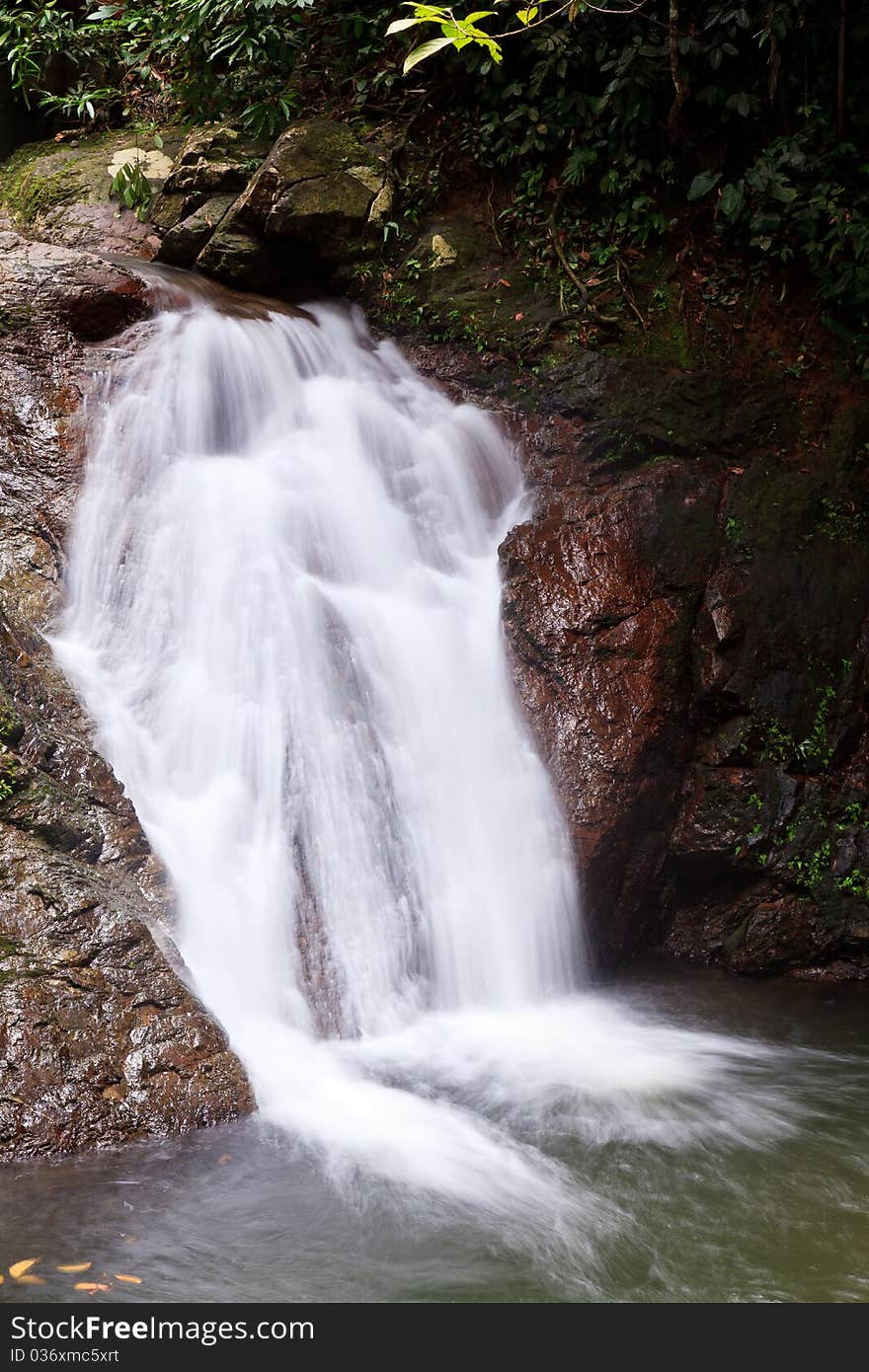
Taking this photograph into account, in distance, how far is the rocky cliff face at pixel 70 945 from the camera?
13.0 ft

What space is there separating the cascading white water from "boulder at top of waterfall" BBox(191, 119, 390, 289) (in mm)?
890

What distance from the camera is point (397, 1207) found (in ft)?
12.1

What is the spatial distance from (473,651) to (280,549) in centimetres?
129

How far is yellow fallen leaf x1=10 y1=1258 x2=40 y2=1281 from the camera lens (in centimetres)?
310

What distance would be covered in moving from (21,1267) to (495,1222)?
149cm

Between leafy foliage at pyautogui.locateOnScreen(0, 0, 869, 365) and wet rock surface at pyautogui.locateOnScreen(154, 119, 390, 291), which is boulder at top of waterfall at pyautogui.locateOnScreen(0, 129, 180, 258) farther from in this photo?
wet rock surface at pyautogui.locateOnScreen(154, 119, 390, 291)

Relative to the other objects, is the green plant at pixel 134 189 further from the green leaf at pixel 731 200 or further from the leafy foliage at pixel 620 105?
the green leaf at pixel 731 200

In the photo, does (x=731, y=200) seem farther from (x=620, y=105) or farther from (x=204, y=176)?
(x=204, y=176)

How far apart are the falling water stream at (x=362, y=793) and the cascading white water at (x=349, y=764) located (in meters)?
0.01

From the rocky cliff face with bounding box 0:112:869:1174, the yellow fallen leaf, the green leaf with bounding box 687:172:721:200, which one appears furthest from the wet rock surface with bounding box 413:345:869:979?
the yellow fallen leaf

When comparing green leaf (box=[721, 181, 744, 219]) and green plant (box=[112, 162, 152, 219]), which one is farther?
green plant (box=[112, 162, 152, 219])

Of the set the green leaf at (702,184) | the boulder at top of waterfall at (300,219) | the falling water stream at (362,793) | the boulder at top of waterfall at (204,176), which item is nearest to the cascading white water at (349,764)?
the falling water stream at (362,793)
